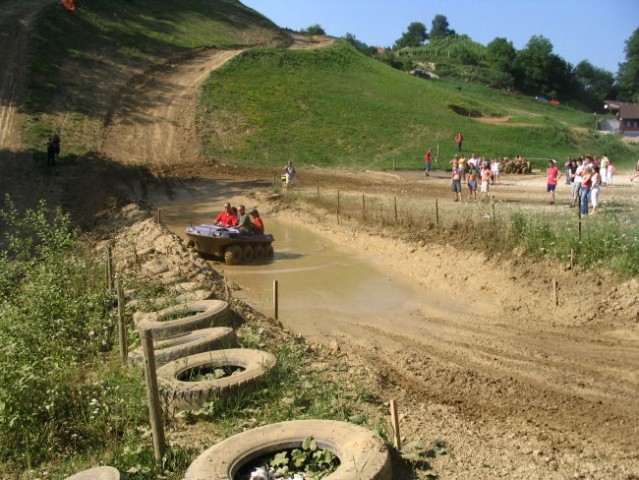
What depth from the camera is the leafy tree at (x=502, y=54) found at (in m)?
102

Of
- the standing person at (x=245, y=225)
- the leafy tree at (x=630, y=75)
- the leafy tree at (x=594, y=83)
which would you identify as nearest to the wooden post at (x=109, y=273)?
the standing person at (x=245, y=225)

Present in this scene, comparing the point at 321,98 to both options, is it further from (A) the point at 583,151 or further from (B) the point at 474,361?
(B) the point at 474,361

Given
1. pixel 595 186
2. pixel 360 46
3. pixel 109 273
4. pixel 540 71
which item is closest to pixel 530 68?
pixel 540 71

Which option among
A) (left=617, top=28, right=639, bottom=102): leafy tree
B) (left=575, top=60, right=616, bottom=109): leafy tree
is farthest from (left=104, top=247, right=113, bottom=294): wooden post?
(left=617, top=28, right=639, bottom=102): leafy tree

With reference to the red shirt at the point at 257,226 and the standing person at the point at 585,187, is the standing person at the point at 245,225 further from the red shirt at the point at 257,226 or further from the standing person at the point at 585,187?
the standing person at the point at 585,187

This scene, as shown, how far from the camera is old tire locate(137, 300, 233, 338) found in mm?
11562

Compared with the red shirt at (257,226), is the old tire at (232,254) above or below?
below

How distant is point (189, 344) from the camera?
10.6m

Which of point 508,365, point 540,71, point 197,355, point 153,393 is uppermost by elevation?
point 540,71

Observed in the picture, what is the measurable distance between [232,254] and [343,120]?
30.7 metres

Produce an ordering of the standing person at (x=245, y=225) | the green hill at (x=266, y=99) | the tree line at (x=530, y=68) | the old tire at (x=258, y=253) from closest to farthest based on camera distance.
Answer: the standing person at (x=245, y=225) < the old tire at (x=258, y=253) < the green hill at (x=266, y=99) < the tree line at (x=530, y=68)

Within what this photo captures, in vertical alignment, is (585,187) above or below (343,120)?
below

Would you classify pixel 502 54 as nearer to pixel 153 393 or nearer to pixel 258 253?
pixel 258 253

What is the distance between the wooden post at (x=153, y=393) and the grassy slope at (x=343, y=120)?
35.0 m
